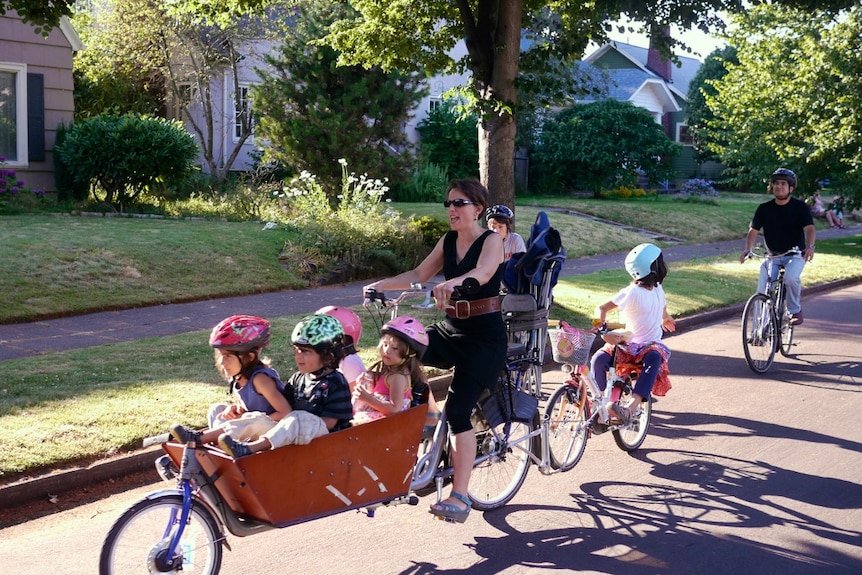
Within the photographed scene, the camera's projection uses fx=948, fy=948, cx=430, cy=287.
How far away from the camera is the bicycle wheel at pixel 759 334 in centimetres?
991

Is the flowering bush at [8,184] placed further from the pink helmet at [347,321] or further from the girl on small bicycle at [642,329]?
the pink helmet at [347,321]

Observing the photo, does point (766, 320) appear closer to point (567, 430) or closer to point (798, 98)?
point (567, 430)

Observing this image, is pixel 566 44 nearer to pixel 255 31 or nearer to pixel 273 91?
pixel 273 91

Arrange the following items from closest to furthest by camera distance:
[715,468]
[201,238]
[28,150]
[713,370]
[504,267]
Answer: [504,267] < [715,468] < [713,370] < [201,238] < [28,150]

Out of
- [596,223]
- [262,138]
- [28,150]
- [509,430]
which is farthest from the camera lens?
[596,223]

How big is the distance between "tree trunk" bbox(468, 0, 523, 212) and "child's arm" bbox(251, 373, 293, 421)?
762cm

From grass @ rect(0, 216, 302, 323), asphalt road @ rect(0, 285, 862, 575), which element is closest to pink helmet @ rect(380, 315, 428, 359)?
asphalt road @ rect(0, 285, 862, 575)

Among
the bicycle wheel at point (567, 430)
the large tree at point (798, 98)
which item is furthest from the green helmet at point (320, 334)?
the large tree at point (798, 98)

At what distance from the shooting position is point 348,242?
14938 millimetres

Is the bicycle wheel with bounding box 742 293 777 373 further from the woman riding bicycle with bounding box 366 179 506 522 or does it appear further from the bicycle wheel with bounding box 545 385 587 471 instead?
the woman riding bicycle with bounding box 366 179 506 522

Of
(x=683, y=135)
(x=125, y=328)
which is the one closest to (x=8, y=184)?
(x=125, y=328)

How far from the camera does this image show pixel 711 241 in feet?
81.1

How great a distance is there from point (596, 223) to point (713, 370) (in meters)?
13.9

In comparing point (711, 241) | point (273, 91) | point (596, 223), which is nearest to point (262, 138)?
point (273, 91)
